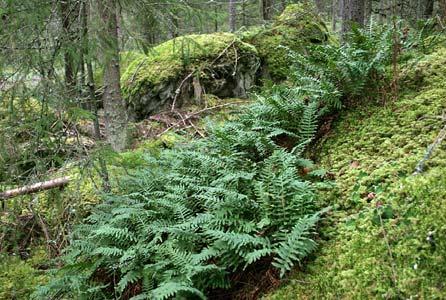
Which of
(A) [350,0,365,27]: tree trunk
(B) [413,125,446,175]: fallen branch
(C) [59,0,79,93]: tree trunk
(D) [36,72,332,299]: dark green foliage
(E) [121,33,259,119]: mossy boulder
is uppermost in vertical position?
(A) [350,0,365,27]: tree trunk

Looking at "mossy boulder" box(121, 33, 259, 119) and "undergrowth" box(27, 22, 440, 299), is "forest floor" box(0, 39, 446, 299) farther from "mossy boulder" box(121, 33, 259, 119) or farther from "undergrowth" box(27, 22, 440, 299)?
"mossy boulder" box(121, 33, 259, 119)

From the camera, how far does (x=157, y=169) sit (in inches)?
197

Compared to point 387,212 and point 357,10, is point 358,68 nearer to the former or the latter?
point 387,212

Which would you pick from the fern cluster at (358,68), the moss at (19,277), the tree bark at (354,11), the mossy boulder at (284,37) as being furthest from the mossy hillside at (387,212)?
the mossy boulder at (284,37)

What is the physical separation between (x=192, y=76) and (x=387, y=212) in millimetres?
6812

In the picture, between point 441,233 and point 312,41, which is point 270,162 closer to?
point 441,233

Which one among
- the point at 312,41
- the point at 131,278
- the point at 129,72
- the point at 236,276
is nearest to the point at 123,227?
the point at 131,278

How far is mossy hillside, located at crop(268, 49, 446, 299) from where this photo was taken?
2439 millimetres

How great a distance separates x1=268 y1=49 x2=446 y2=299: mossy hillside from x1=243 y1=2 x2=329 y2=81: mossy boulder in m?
5.65

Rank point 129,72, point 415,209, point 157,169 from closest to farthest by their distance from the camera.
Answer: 1. point 415,209
2. point 157,169
3. point 129,72

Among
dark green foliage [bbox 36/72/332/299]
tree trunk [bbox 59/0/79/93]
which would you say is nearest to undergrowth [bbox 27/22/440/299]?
dark green foliage [bbox 36/72/332/299]

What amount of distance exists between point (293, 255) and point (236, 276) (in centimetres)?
61

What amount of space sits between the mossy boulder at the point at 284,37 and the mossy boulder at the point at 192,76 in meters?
0.40

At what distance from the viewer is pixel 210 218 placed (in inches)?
136
